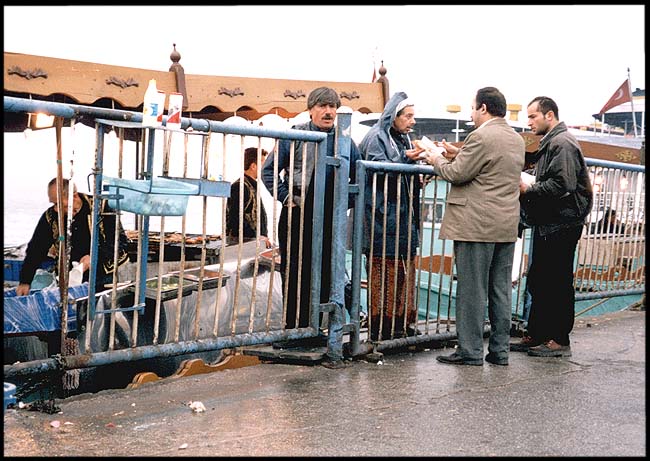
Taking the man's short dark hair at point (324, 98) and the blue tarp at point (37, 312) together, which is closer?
the blue tarp at point (37, 312)

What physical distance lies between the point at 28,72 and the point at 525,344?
16.9 ft

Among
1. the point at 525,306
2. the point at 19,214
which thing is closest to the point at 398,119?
the point at 525,306

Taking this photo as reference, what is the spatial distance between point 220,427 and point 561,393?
7.18 feet

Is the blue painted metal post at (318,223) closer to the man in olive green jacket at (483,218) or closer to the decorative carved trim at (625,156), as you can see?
the man in olive green jacket at (483,218)

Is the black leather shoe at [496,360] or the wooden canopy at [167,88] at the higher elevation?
the wooden canopy at [167,88]

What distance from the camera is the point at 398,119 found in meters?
6.86

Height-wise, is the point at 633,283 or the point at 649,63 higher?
the point at 649,63

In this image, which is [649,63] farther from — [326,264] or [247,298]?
[247,298]

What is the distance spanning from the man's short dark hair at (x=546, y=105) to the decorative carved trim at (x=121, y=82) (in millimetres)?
4483

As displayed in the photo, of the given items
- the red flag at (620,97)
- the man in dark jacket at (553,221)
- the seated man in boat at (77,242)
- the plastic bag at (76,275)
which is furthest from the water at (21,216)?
the red flag at (620,97)

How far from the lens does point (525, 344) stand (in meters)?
6.88

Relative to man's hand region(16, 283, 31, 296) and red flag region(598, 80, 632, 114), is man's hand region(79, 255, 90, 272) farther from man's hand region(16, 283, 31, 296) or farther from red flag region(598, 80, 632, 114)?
red flag region(598, 80, 632, 114)

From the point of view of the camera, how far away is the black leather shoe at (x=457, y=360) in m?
6.11

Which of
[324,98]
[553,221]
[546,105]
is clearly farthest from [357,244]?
[546,105]
